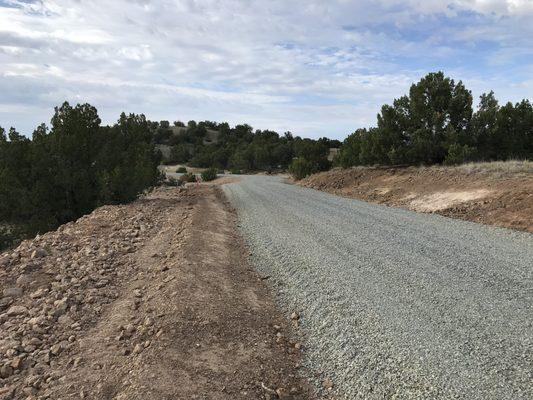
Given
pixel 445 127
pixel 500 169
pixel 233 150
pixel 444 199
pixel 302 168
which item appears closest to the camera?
→ pixel 444 199

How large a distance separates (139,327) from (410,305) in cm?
359

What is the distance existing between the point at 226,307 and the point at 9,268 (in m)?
4.18

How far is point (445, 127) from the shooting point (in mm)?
25141

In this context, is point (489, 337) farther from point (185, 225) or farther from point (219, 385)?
point (185, 225)

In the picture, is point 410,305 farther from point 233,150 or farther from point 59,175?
point 233,150

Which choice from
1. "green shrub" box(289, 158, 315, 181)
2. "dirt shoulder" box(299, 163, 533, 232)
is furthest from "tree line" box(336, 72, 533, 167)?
"green shrub" box(289, 158, 315, 181)

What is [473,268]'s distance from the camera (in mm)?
7766

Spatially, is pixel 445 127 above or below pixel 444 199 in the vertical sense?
above

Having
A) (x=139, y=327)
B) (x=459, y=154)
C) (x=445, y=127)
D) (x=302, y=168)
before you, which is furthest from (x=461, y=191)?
(x=302, y=168)

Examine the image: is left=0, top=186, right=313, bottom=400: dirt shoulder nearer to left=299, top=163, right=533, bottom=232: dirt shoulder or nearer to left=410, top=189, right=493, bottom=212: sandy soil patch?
left=299, top=163, right=533, bottom=232: dirt shoulder

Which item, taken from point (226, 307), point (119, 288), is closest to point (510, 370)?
point (226, 307)

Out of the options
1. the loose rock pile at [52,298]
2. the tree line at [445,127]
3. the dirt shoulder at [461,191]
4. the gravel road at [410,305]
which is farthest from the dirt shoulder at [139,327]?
the tree line at [445,127]

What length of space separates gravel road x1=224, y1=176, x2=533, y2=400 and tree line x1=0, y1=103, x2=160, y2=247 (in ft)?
30.8

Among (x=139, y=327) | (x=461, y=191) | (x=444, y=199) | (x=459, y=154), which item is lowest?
(x=139, y=327)
